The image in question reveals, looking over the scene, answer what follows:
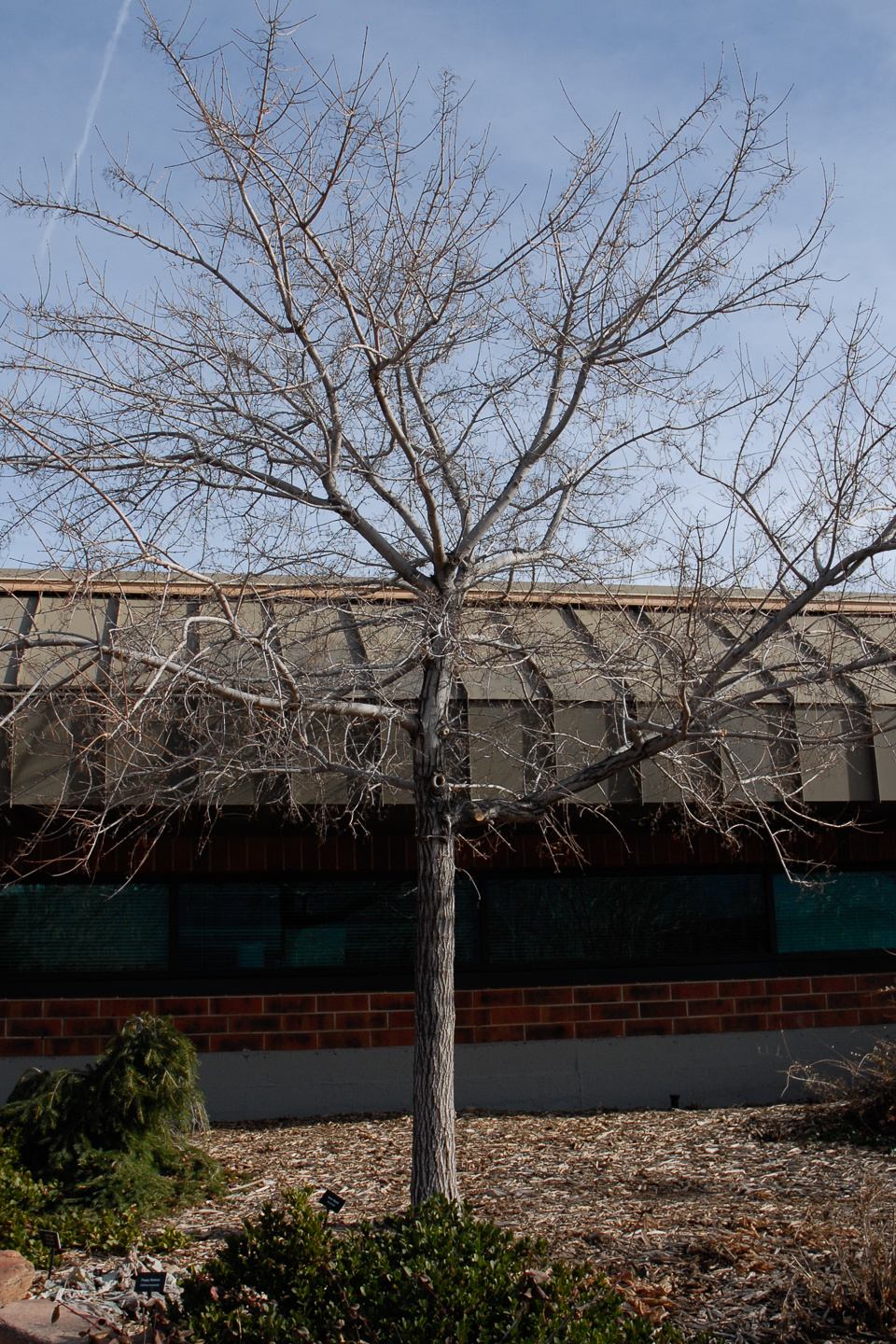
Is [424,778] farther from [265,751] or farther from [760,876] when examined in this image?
[760,876]

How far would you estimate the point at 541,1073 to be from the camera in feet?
27.5

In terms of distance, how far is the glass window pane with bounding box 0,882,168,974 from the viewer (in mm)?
8203

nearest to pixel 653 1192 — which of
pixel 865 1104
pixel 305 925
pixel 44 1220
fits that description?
pixel 865 1104

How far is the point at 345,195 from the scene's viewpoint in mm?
6375

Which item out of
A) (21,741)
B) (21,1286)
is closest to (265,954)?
(21,741)

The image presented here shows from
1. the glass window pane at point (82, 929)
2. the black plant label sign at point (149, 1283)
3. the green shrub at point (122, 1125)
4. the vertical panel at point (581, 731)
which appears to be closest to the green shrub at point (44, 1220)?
the green shrub at point (122, 1125)

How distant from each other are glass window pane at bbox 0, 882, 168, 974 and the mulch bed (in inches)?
56.7

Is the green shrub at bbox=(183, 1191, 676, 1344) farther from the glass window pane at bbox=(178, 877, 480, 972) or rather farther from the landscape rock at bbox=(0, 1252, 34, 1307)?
the glass window pane at bbox=(178, 877, 480, 972)

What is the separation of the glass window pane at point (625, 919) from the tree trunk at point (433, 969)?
320 cm

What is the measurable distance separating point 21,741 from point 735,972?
5.68m

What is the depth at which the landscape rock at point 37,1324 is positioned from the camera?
3.96m

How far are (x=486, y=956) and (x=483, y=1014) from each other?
16.9 inches

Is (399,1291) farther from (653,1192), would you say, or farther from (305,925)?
(305,925)

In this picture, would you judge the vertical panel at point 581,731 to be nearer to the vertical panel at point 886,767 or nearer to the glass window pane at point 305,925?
the vertical panel at point 886,767
